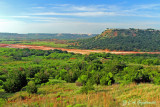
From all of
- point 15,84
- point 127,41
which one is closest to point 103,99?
point 15,84

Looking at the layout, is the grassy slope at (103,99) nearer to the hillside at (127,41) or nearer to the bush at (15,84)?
the bush at (15,84)

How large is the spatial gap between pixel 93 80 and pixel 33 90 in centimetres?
641

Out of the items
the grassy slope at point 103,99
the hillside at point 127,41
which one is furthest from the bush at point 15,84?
the hillside at point 127,41

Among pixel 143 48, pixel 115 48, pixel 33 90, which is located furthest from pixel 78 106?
pixel 143 48

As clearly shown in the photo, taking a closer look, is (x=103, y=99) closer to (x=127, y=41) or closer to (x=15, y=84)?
(x=15, y=84)

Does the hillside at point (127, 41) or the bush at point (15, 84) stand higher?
the hillside at point (127, 41)

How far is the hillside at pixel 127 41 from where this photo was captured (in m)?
86.0

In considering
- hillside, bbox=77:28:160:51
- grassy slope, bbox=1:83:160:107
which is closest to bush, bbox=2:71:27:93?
grassy slope, bbox=1:83:160:107

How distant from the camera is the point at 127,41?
10056cm

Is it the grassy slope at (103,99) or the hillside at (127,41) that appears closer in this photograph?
the grassy slope at (103,99)

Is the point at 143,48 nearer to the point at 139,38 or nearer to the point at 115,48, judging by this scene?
the point at 115,48

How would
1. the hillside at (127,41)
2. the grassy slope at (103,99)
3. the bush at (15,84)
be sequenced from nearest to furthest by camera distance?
the grassy slope at (103,99) → the bush at (15,84) → the hillside at (127,41)

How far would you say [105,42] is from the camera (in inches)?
4040

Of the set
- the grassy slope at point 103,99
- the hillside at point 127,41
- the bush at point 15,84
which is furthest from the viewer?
the hillside at point 127,41
